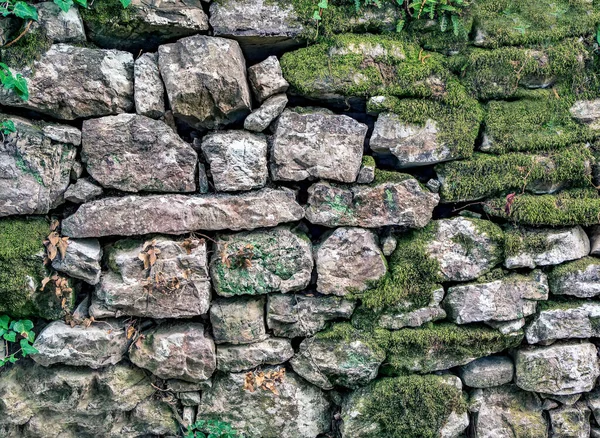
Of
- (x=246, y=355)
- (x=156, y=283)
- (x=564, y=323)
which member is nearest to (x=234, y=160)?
(x=156, y=283)

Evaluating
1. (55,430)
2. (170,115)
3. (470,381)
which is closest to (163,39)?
(170,115)

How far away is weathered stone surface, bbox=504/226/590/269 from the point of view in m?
2.79

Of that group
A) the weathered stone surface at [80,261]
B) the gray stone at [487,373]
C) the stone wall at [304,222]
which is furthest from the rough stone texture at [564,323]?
the weathered stone surface at [80,261]

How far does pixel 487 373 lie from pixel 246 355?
61.1 inches

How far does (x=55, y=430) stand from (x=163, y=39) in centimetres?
247

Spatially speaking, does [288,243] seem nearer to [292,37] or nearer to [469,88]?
[292,37]

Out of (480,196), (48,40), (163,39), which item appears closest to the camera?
(48,40)

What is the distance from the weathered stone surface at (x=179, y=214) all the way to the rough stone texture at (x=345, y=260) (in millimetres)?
292

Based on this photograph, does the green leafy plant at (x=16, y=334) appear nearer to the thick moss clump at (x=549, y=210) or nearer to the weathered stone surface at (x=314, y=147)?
the weathered stone surface at (x=314, y=147)

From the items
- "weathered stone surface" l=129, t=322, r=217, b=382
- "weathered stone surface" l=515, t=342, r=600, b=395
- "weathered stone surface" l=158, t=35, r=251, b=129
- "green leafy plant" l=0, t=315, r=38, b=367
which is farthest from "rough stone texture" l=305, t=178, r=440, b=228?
"green leafy plant" l=0, t=315, r=38, b=367

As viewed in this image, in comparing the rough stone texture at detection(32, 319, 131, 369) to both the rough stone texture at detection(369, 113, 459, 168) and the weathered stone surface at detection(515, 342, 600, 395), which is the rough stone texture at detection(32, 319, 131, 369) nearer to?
the rough stone texture at detection(369, 113, 459, 168)

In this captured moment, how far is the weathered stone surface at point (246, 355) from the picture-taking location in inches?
107

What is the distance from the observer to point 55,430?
8.81 ft

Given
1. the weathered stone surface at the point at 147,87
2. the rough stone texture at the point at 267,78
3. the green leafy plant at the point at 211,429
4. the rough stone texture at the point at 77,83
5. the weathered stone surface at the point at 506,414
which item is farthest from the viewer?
the weathered stone surface at the point at 506,414
